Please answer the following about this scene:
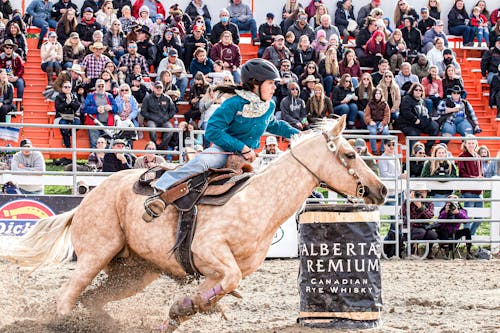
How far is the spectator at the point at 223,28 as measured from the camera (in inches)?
719

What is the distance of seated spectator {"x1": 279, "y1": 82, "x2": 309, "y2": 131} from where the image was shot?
51.3ft

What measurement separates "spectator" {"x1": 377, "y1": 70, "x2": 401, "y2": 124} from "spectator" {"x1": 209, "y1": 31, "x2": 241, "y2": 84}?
277cm

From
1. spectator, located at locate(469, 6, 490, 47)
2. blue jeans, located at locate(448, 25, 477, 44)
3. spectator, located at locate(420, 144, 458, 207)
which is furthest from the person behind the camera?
blue jeans, located at locate(448, 25, 477, 44)

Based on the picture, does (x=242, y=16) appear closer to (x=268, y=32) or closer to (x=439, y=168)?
(x=268, y=32)

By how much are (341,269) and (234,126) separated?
4.73 feet

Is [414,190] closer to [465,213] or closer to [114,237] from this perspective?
[465,213]

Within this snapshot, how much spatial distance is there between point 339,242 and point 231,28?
11.9m

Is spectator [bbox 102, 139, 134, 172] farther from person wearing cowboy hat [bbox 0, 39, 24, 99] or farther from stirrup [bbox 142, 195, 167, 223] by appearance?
stirrup [bbox 142, 195, 167, 223]

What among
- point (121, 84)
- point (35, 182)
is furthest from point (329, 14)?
point (35, 182)

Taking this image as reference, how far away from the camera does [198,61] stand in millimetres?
16812

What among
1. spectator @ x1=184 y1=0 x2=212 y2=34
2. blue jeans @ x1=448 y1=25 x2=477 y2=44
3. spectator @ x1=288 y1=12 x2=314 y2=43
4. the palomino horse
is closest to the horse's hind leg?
the palomino horse

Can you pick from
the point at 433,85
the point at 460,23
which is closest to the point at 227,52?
the point at 433,85

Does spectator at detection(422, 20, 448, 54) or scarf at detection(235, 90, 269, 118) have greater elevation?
spectator at detection(422, 20, 448, 54)

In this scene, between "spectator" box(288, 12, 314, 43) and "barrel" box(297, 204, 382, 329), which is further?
"spectator" box(288, 12, 314, 43)
